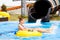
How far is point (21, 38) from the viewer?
261 inches

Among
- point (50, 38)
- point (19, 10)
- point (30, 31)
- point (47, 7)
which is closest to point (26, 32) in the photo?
point (30, 31)

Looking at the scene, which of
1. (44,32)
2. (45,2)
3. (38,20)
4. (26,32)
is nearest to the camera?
(26,32)

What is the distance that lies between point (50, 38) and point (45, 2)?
18.1 feet

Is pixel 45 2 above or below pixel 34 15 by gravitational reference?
above

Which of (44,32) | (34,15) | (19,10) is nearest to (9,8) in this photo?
(19,10)

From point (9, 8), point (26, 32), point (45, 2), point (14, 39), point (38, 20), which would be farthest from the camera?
point (9, 8)

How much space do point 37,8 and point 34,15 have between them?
0.46m

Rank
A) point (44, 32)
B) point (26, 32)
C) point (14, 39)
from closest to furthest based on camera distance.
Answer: point (14, 39) < point (26, 32) < point (44, 32)

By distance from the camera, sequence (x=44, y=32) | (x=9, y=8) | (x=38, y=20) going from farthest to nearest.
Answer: (x=9, y=8)
(x=38, y=20)
(x=44, y=32)

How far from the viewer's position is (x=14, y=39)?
6.44 m

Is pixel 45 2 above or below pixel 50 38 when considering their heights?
above

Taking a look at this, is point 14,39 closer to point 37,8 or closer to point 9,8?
point 37,8

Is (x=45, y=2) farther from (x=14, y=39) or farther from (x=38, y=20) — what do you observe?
(x=14, y=39)

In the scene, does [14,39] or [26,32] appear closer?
[14,39]
